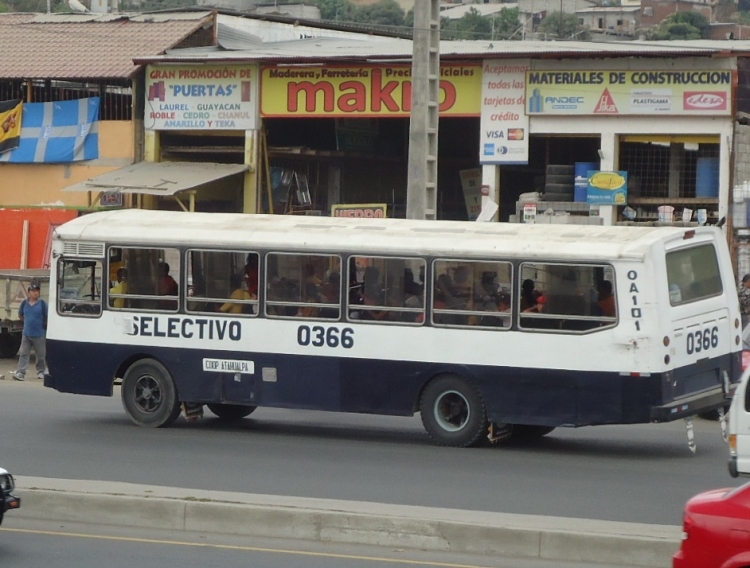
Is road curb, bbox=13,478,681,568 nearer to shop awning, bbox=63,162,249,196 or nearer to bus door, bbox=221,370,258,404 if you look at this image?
bus door, bbox=221,370,258,404

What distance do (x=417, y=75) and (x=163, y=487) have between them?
11030mm

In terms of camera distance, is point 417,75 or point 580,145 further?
point 580,145

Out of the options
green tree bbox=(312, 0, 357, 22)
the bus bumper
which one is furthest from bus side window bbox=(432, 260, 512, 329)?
green tree bbox=(312, 0, 357, 22)

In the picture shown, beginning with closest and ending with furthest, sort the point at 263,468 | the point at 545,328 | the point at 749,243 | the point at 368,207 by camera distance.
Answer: the point at 263,468, the point at 545,328, the point at 749,243, the point at 368,207

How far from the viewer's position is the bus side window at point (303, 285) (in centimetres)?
1449

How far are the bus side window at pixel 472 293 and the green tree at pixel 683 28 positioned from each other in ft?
209

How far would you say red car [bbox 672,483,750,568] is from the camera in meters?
6.24

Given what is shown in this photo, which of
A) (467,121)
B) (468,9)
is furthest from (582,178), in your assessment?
(468,9)

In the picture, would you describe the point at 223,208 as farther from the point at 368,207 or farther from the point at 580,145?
the point at 580,145

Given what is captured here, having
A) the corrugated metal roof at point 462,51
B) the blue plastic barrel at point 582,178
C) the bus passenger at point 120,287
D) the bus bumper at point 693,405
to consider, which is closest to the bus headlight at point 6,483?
the bus passenger at point 120,287

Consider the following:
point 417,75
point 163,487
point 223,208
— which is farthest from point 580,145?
point 163,487

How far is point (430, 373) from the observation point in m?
14.0

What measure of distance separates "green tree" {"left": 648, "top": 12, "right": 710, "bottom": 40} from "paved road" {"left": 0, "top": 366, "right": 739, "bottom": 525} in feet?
206

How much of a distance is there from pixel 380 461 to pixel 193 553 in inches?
164
